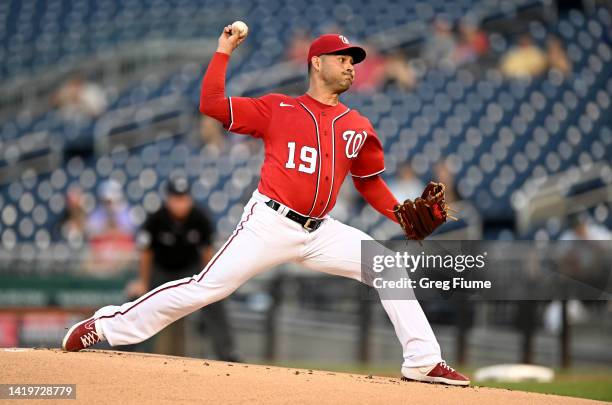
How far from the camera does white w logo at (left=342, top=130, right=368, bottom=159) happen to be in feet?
15.4

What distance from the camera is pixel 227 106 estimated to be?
4.59m

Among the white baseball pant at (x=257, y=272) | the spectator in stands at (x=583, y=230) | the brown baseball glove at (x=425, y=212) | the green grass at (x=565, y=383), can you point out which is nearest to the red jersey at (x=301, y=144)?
the white baseball pant at (x=257, y=272)

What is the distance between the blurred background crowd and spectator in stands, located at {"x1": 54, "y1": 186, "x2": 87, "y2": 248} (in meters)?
0.03

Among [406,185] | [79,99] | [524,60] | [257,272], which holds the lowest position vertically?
[257,272]

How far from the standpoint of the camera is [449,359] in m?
9.15

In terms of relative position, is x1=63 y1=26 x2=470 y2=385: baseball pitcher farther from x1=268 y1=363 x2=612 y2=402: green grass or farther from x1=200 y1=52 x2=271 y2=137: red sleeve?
x1=268 y1=363 x2=612 y2=402: green grass

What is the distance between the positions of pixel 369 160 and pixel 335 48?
0.55 metres

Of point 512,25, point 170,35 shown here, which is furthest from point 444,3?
point 170,35

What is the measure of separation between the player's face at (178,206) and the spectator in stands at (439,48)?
248 inches

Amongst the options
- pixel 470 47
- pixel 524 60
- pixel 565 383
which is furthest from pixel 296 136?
pixel 524 60

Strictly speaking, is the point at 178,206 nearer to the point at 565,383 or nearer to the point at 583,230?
the point at 565,383

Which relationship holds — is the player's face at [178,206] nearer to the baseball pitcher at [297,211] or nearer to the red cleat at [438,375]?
the baseball pitcher at [297,211]

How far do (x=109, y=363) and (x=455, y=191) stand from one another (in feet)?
23.2

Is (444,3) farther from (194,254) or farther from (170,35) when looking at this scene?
(194,254)
